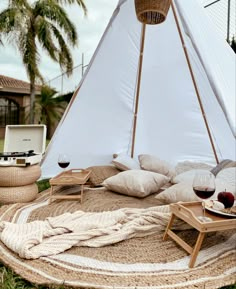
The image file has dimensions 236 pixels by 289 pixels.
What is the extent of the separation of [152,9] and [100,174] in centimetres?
199

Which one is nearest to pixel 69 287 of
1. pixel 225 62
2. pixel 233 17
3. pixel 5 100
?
pixel 225 62

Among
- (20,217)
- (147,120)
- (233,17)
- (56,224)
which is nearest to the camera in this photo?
(56,224)

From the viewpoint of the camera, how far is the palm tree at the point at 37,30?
26.6 ft

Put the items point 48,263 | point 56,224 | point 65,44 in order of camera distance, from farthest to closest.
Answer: point 65,44
point 56,224
point 48,263

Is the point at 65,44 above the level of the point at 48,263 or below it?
above

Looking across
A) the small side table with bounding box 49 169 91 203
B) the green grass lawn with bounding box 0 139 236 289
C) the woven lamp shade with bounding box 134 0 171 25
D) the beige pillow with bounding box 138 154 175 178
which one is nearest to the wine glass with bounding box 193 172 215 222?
the green grass lawn with bounding box 0 139 236 289

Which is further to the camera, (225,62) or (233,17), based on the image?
(233,17)

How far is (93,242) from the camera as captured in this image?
6.11ft

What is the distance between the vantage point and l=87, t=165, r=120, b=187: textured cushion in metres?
3.39

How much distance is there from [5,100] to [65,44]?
16.2 feet

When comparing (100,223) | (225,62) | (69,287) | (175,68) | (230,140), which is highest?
(175,68)

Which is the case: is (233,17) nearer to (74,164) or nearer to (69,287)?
(74,164)

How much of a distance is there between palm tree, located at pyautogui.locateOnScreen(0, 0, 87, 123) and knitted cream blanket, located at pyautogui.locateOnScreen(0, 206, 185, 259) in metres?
7.05

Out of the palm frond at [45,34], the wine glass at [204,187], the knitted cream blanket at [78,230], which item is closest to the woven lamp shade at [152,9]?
the wine glass at [204,187]
